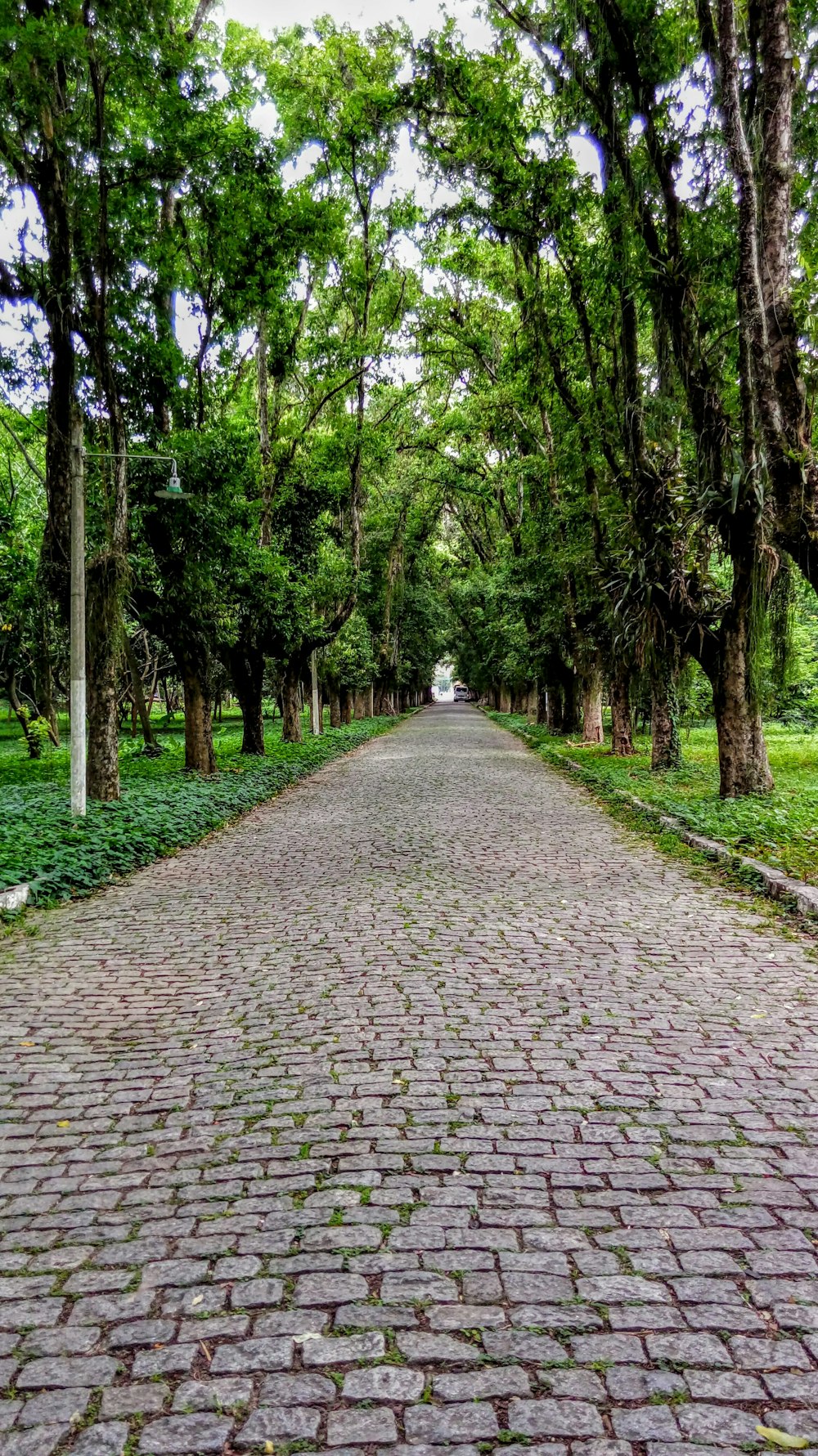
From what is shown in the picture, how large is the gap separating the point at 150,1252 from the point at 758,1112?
2.50 meters

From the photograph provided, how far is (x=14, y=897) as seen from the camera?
782cm

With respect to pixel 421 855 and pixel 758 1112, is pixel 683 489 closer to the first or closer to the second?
pixel 421 855

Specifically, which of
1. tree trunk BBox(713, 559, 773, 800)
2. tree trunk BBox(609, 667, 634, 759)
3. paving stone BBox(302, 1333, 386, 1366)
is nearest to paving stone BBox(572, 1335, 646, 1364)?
paving stone BBox(302, 1333, 386, 1366)

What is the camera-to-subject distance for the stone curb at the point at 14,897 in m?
7.67

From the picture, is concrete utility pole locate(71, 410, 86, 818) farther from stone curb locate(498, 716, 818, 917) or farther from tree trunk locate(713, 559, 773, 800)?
tree trunk locate(713, 559, 773, 800)

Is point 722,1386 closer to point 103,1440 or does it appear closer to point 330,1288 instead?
point 330,1288

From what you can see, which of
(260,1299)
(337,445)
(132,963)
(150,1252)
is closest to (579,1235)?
(260,1299)

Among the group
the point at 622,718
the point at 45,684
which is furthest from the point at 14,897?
the point at 45,684

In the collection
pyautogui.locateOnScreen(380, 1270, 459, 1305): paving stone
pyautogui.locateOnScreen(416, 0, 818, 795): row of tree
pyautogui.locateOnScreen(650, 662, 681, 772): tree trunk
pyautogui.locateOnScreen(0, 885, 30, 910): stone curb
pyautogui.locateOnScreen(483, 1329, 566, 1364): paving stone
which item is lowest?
pyautogui.locateOnScreen(483, 1329, 566, 1364): paving stone

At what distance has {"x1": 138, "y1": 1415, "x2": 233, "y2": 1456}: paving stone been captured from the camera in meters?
2.20

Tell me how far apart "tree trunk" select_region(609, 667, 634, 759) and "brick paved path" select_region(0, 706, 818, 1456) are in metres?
12.8

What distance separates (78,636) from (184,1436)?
983cm

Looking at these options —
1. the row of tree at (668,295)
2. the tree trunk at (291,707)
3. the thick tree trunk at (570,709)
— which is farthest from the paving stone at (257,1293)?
the thick tree trunk at (570,709)

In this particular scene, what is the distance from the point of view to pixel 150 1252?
3010 mm
